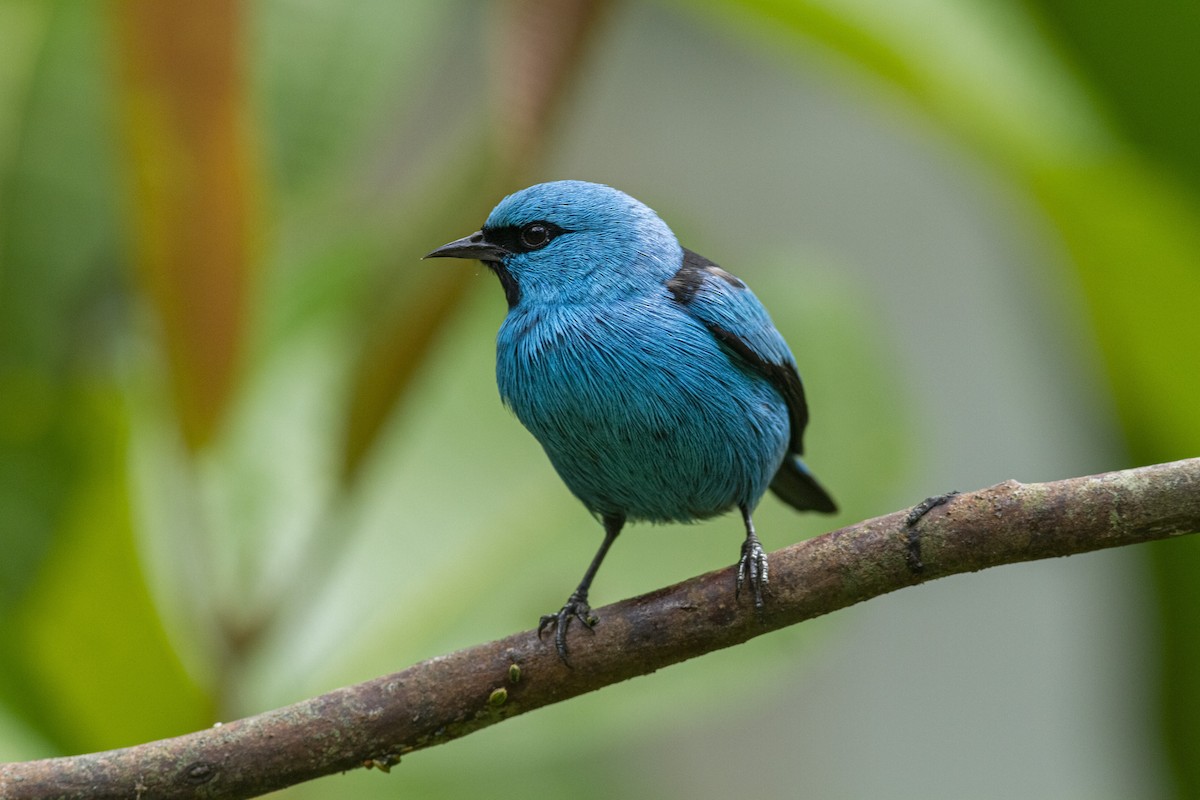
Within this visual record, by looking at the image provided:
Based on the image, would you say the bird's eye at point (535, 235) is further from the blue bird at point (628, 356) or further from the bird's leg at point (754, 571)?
the bird's leg at point (754, 571)

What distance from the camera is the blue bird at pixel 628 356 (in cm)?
245

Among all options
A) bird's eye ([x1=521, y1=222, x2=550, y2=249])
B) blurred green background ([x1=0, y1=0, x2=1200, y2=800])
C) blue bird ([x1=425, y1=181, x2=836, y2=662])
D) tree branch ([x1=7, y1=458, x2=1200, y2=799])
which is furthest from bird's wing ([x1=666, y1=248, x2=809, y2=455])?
tree branch ([x1=7, y1=458, x2=1200, y2=799])

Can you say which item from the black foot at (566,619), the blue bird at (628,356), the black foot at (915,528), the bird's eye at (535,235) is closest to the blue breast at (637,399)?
the blue bird at (628,356)

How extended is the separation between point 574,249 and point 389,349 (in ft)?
1.55

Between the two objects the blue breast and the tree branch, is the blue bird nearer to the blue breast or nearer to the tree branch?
the blue breast

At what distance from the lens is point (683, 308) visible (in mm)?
2510

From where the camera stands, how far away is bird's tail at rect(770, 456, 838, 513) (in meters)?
2.94

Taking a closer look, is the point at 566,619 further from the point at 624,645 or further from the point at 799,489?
the point at 799,489

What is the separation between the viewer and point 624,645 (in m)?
2.13

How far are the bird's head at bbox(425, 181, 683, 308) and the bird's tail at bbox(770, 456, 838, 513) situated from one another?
62 cm

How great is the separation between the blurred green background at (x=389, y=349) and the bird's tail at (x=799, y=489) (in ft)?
1.31

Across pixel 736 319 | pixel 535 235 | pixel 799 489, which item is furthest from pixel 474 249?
pixel 799 489

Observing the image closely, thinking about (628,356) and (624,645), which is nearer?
(624,645)

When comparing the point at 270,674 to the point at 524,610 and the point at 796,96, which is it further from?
the point at 796,96
